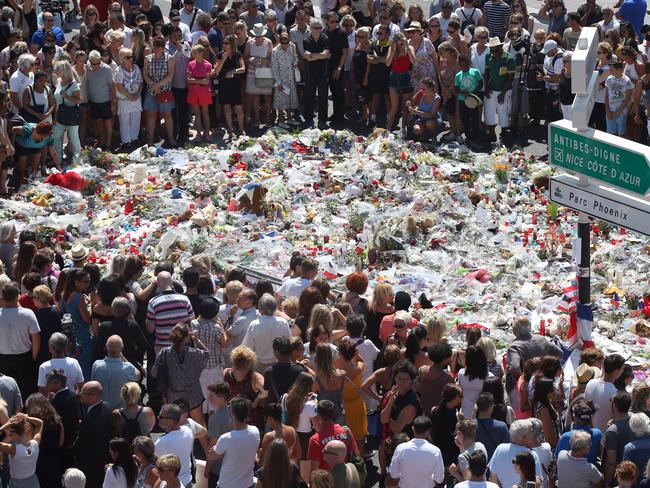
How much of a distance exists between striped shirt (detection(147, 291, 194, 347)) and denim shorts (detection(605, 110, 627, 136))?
943cm

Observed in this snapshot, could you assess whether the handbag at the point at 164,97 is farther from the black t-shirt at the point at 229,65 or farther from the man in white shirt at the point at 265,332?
the man in white shirt at the point at 265,332

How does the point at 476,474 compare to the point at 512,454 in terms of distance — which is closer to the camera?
the point at 476,474

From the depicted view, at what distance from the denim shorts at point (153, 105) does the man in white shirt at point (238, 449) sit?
443 inches

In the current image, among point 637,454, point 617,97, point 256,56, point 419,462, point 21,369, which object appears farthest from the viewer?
point 256,56

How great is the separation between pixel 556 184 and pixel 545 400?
80.4 inches

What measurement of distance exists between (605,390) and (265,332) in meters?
3.31

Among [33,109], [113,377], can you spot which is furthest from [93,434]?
[33,109]

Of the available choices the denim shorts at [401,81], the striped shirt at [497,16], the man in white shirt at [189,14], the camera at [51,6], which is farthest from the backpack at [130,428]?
the camera at [51,6]

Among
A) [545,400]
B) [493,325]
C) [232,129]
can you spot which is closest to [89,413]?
[545,400]

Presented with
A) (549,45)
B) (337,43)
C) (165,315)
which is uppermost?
(549,45)

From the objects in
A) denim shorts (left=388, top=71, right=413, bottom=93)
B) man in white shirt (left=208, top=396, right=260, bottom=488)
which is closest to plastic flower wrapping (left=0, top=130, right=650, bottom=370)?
denim shorts (left=388, top=71, right=413, bottom=93)

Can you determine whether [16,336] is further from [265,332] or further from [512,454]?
[512,454]

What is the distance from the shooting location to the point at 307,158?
20.9 metres

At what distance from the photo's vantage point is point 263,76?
2242 centimetres
